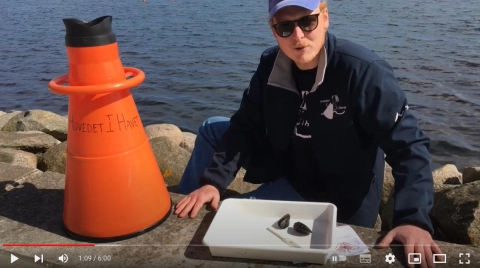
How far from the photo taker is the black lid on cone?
2266mm

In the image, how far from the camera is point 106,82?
2352 mm

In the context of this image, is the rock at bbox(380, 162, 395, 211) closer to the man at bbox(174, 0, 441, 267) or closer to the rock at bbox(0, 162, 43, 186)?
the man at bbox(174, 0, 441, 267)

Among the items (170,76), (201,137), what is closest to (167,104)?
(170,76)

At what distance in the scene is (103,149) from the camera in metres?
2.40

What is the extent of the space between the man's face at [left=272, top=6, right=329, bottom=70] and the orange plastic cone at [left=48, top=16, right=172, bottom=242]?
78 centimetres

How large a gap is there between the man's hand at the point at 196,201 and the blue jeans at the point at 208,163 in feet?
1.58

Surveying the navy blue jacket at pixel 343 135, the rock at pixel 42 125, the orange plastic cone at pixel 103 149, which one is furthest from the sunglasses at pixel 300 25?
the rock at pixel 42 125

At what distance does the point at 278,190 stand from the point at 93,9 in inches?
751

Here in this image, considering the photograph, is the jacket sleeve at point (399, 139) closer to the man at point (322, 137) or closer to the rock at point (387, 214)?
the man at point (322, 137)

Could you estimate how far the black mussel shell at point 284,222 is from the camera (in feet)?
8.04
